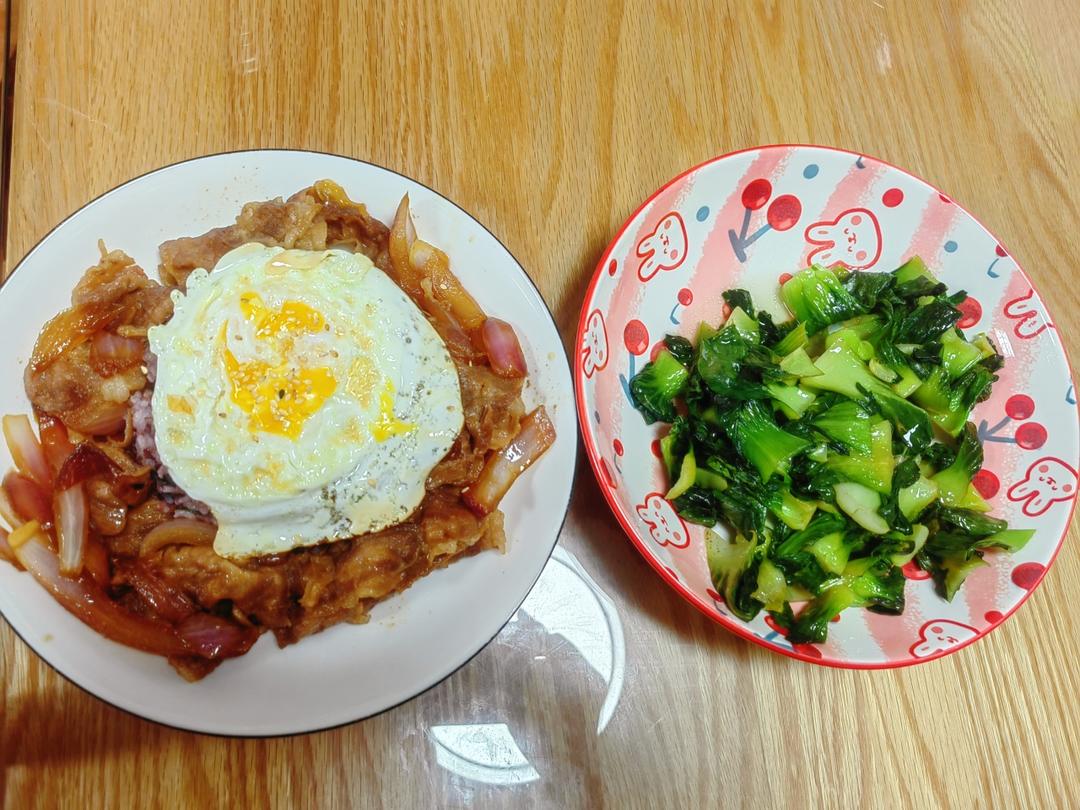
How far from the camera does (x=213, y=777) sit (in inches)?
90.5

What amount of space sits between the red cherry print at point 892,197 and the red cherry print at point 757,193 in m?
0.43

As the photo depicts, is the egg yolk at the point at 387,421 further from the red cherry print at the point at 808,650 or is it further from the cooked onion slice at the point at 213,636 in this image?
the red cherry print at the point at 808,650

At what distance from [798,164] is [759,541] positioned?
1.37 metres

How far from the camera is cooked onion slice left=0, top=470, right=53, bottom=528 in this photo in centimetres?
208

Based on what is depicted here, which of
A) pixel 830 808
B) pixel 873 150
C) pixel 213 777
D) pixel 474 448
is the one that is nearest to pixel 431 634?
pixel 474 448

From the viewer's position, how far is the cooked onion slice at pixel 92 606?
6.56 feet

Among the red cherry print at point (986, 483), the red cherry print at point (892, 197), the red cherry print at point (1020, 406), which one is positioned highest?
the red cherry print at point (892, 197)

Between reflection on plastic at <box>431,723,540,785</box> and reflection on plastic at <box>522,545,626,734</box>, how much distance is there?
35 centimetres

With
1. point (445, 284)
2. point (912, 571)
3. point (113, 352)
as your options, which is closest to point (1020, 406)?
point (912, 571)

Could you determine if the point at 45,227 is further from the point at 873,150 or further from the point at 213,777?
the point at 873,150

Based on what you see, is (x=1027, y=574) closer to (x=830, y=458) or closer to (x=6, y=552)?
(x=830, y=458)

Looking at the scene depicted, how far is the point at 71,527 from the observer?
2.05 metres

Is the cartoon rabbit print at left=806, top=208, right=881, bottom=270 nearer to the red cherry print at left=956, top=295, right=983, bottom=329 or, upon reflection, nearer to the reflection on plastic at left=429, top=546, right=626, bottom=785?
the red cherry print at left=956, top=295, right=983, bottom=329

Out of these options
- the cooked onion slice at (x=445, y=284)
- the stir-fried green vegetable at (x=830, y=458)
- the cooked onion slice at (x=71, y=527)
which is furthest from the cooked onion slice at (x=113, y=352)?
the stir-fried green vegetable at (x=830, y=458)
